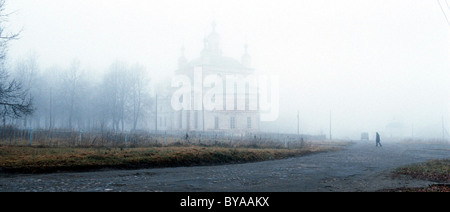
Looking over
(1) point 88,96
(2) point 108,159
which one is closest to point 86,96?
(1) point 88,96

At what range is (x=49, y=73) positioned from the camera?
56.3 m

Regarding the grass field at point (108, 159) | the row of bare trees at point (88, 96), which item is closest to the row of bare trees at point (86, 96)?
the row of bare trees at point (88, 96)

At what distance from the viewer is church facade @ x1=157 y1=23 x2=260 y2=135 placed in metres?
57.5

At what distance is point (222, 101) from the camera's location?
5775cm

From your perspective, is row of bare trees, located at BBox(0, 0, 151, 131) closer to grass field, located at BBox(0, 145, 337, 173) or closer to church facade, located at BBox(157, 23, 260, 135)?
church facade, located at BBox(157, 23, 260, 135)

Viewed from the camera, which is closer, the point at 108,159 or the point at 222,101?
the point at 108,159

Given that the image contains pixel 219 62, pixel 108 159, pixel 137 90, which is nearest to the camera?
pixel 108 159

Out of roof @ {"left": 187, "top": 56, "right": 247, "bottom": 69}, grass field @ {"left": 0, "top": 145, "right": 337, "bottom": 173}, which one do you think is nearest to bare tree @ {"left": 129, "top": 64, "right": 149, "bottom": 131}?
roof @ {"left": 187, "top": 56, "right": 247, "bottom": 69}

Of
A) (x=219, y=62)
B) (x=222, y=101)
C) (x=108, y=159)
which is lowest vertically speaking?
(x=108, y=159)

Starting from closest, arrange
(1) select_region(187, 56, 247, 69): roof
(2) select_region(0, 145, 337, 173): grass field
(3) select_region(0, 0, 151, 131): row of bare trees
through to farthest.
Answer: (2) select_region(0, 145, 337, 173): grass field, (3) select_region(0, 0, 151, 131): row of bare trees, (1) select_region(187, 56, 247, 69): roof

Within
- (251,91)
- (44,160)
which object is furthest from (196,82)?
(44,160)

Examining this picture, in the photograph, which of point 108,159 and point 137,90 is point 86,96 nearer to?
point 137,90

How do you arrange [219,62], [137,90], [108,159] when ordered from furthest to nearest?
[219,62] → [137,90] → [108,159]
